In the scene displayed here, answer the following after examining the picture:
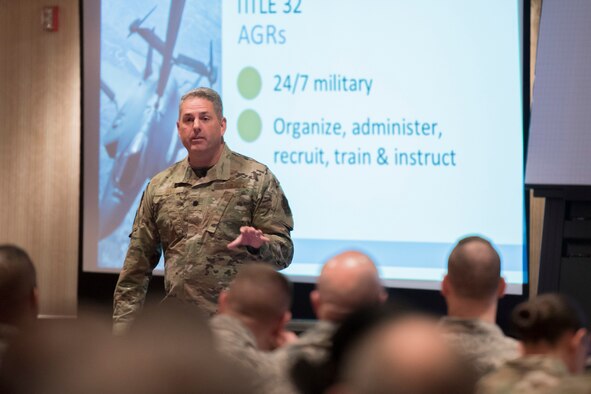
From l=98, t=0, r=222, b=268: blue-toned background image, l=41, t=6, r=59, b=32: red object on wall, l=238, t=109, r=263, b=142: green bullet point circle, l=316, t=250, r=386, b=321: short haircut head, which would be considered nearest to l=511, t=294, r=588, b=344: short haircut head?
l=316, t=250, r=386, b=321: short haircut head

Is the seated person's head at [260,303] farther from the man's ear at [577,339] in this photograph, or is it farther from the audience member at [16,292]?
the man's ear at [577,339]

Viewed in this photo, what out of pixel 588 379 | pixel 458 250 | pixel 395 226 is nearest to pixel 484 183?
pixel 395 226

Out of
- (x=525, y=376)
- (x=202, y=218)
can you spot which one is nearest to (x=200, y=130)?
(x=202, y=218)

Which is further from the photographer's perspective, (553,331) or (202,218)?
(202,218)

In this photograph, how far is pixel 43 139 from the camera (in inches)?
260

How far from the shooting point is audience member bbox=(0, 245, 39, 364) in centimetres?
178

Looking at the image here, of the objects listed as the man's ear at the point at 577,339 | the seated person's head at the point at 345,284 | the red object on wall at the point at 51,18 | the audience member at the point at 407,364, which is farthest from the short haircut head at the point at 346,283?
the red object on wall at the point at 51,18

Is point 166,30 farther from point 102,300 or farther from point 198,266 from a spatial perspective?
point 198,266

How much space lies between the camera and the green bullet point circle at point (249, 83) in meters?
5.41

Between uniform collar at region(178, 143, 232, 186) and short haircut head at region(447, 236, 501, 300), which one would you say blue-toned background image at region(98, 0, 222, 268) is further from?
short haircut head at region(447, 236, 501, 300)

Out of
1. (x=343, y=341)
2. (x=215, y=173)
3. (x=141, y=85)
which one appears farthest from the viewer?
(x=141, y=85)

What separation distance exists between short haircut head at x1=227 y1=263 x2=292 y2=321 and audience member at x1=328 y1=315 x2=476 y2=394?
2.37 feet

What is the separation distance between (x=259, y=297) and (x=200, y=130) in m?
1.78

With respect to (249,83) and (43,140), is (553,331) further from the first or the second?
(43,140)
